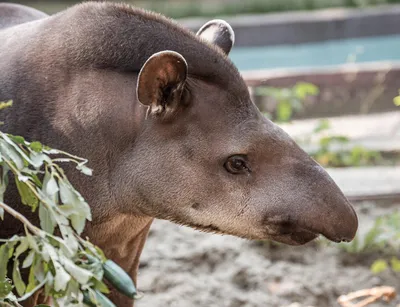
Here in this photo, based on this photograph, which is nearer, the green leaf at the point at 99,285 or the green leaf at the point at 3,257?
the green leaf at the point at 99,285

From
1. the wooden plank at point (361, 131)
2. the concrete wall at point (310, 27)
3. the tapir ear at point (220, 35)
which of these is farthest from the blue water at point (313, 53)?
the tapir ear at point (220, 35)

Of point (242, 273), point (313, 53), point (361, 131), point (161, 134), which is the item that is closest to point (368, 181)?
point (242, 273)

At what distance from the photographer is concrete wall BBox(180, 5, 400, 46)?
576 inches

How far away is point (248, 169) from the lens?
331 cm

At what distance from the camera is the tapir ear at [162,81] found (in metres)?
3.11

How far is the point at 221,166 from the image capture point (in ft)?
10.9

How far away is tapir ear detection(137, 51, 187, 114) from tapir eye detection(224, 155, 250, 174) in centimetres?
26

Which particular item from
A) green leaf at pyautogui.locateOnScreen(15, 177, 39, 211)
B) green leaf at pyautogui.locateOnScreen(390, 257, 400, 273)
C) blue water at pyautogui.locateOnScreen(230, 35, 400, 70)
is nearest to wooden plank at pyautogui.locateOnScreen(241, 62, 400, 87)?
green leaf at pyautogui.locateOnScreen(390, 257, 400, 273)

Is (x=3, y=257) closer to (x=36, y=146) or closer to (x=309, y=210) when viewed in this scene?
(x=36, y=146)

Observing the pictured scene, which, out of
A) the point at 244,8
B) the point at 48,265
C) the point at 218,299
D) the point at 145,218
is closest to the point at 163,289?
the point at 218,299

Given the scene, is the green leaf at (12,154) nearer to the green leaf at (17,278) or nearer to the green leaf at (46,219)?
the green leaf at (46,219)

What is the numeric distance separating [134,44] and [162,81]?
0.81ft

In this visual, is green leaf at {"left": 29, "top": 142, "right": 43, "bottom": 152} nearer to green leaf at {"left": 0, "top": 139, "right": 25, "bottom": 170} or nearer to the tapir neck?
green leaf at {"left": 0, "top": 139, "right": 25, "bottom": 170}

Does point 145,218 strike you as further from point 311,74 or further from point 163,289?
point 311,74
